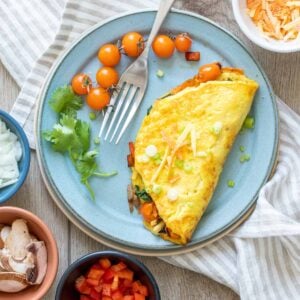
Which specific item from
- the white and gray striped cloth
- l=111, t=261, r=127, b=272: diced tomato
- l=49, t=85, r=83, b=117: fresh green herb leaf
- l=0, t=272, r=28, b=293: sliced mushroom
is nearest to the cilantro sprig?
l=49, t=85, r=83, b=117: fresh green herb leaf

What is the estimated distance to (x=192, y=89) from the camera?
218cm

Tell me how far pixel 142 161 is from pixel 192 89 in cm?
24

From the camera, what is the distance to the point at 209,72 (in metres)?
2.18

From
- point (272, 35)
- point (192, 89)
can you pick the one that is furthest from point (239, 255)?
point (272, 35)

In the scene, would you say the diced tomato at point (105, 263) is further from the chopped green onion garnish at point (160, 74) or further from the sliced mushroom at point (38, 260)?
the chopped green onion garnish at point (160, 74)

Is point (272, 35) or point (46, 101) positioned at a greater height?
point (272, 35)

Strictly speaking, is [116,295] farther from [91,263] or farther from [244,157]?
[244,157]

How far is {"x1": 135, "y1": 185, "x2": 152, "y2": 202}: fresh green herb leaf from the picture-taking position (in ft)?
7.20

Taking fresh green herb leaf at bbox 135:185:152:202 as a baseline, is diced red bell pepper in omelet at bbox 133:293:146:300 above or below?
below

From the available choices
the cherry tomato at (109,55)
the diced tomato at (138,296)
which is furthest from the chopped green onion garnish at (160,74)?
the diced tomato at (138,296)

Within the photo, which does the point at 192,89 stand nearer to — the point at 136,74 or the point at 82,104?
the point at 136,74

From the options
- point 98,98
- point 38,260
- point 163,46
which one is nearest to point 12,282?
point 38,260

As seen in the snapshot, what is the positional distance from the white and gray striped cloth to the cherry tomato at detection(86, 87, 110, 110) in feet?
0.53

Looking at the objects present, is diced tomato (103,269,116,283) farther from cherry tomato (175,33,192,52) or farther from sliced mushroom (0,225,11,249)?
cherry tomato (175,33,192,52)
